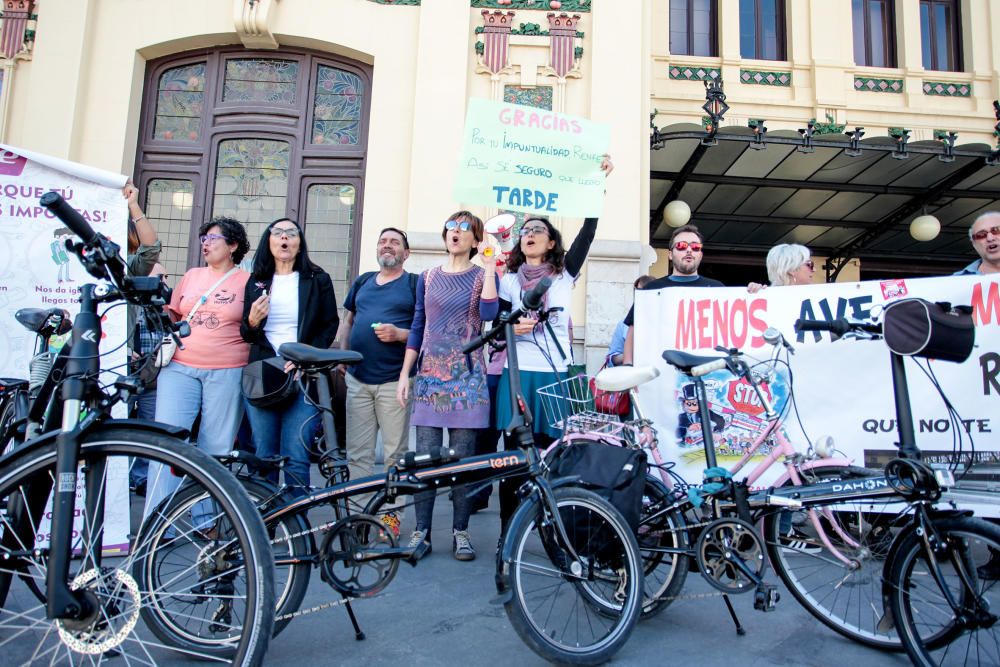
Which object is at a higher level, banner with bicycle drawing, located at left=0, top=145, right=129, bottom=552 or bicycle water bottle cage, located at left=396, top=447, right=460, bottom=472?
banner with bicycle drawing, located at left=0, top=145, right=129, bottom=552

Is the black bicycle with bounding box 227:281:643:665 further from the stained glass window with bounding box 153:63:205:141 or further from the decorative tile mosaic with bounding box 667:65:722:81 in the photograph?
the decorative tile mosaic with bounding box 667:65:722:81

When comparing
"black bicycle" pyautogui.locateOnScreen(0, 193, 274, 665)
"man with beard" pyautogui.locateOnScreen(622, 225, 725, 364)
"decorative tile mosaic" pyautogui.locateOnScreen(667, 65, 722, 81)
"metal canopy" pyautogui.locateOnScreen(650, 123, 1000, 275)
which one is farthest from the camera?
"decorative tile mosaic" pyautogui.locateOnScreen(667, 65, 722, 81)

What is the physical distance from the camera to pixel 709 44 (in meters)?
10.2

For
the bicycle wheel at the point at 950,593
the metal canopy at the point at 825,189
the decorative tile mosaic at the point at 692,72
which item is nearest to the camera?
the bicycle wheel at the point at 950,593

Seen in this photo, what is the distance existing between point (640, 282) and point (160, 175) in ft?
18.7

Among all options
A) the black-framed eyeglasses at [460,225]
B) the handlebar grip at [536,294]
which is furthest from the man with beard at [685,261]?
the handlebar grip at [536,294]

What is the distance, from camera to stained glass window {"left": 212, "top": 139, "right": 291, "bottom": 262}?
7.27 meters

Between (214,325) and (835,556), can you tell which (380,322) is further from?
(835,556)

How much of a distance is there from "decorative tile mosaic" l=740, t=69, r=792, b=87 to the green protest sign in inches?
292

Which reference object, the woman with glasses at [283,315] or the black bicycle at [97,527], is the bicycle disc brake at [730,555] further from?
the woman with glasses at [283,315]

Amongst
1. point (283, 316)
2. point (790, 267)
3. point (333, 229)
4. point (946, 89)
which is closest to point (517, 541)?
point (283, 316)

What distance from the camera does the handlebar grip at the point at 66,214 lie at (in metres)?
1.85

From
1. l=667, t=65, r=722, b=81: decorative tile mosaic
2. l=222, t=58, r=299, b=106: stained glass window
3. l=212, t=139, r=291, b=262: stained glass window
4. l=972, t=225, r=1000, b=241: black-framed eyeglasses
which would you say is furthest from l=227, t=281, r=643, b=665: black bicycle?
l=667, t=65, r=722, b=81: decorative tile mosaic

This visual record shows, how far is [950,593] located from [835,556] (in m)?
0.54
